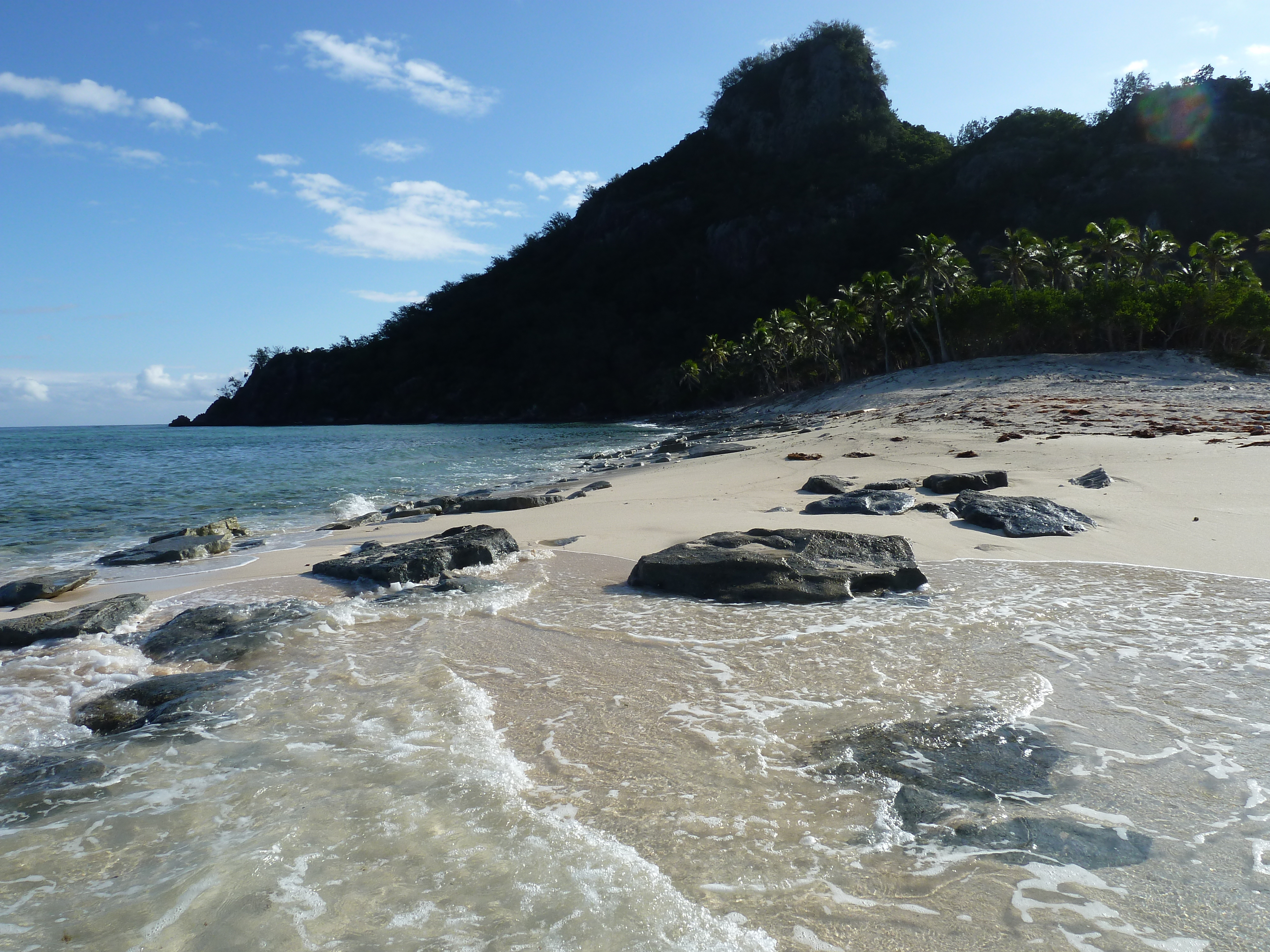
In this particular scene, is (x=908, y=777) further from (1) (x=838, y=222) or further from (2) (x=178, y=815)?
(1) (x=838, y=222)

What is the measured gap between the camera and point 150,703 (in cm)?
483

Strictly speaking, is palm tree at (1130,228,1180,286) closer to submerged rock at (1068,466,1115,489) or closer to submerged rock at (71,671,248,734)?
submerged rock at (1068,466,1115,489)

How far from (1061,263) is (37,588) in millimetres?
64172

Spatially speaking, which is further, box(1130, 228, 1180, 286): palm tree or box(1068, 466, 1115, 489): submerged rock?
box(1130, 228, 1180, 286): palm tree

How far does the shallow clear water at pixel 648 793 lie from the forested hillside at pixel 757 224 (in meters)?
68.7

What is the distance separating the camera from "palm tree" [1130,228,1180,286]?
167 ft

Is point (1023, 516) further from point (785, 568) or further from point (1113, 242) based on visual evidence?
point (1113, 242)

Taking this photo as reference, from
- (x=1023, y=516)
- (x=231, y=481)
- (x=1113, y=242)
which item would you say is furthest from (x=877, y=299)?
(x=1023, y=516)

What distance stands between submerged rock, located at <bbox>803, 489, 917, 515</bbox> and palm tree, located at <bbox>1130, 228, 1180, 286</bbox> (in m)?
51.7

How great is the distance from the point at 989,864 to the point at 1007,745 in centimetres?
107

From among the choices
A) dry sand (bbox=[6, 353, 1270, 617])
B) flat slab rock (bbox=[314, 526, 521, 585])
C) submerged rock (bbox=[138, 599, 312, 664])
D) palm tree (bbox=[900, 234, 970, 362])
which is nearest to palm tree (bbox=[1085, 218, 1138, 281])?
palm tree (bbox=[900, 234, 970, 362])

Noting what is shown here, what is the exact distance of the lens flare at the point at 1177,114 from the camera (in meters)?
87.6

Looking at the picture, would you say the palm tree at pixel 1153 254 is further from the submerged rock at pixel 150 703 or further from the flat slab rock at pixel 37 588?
the submerged rock at pixel 150 703

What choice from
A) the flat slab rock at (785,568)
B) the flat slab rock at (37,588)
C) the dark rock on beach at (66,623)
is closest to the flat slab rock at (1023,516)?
the flat slab rock at (785,568)
